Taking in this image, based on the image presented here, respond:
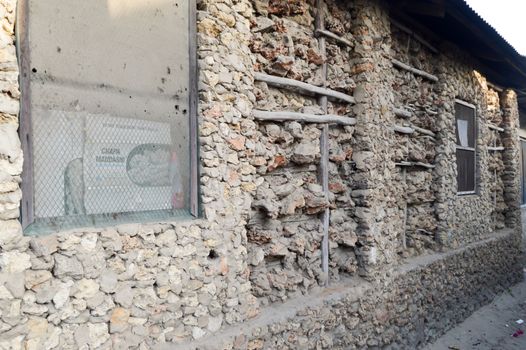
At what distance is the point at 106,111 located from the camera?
2723mm

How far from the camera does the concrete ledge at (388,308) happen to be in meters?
3.62

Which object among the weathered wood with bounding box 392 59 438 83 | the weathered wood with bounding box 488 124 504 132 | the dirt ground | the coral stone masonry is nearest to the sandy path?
the dirt ground

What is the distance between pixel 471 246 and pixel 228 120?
19.9 ft

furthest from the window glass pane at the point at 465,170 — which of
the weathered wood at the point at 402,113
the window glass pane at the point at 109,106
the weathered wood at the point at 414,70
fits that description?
the window glass pane at the point at 109,106

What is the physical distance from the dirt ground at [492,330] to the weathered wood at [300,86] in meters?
3.81

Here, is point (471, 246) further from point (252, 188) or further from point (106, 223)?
point (106, 223)

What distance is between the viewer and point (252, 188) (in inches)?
141

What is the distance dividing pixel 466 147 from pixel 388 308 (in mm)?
4203

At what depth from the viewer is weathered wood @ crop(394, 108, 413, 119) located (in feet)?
19.7

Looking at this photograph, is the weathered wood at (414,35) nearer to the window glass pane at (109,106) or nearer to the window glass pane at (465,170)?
the window glass pane at (465,170)

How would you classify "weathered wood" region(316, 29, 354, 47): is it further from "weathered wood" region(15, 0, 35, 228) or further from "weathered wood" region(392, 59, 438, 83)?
"weathered wood" region(15, 0, 35, 228)

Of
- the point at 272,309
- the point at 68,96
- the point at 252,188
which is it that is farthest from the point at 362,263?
the point at 68,96

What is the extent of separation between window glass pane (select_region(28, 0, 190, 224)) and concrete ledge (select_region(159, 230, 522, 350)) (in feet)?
3.80

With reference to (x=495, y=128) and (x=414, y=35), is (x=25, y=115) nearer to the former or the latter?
(x=414, y=35)
